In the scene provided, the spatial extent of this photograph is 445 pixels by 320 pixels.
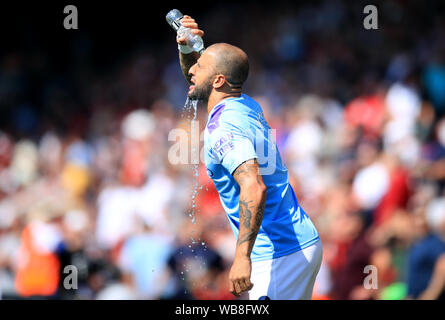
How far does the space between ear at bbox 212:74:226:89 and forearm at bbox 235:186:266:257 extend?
86 centimetres

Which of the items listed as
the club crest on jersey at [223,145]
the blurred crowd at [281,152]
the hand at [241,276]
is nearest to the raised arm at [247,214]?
the hand at [241,276]

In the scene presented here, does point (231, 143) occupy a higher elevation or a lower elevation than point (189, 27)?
lower

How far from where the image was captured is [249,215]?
3717 mm

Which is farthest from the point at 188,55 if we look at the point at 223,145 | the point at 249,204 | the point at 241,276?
the point at 241,276

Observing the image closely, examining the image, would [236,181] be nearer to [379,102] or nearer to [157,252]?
[157,252]

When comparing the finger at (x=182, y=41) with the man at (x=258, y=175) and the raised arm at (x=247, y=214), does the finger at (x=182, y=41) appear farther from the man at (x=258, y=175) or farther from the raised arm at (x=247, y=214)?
the raised arm at (x=247, y=214)

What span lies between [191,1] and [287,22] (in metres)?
3.41

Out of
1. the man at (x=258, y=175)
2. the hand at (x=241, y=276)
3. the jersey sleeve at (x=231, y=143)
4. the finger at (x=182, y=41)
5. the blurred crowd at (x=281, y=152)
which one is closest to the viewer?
the hand at (x=241, y=276)

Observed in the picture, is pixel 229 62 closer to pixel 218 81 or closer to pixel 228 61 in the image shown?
pixel 228 61

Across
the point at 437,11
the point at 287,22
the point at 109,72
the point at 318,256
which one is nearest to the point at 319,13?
the point at 287,22

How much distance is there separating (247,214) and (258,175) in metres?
0.23

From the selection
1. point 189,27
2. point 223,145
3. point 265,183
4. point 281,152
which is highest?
point 189,27

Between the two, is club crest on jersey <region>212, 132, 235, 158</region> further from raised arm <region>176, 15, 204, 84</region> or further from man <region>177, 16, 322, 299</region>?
raised arm <region>176, 15, 204, 84</region>

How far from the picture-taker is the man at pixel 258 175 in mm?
3946
